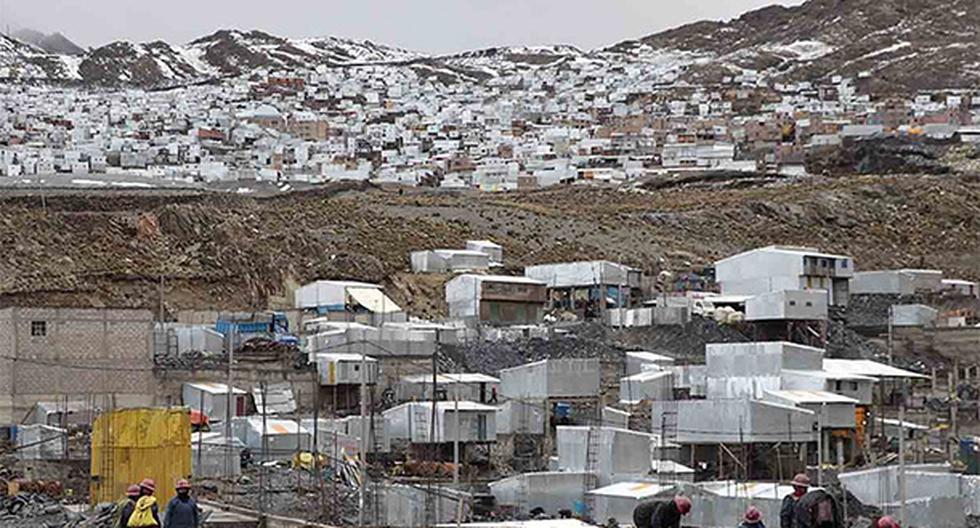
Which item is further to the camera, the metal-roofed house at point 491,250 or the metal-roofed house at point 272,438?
the metal-roofed house at point 491,250

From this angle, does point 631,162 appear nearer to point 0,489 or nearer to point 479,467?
point 479,467

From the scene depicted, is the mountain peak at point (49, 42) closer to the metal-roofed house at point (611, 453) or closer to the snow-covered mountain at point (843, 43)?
the snow-covered mountain at point (843, 43)

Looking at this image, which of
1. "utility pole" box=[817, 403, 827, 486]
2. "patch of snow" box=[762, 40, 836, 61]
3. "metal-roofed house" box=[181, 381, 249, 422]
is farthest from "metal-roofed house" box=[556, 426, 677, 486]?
"patch of snow" box=[762, 40, 836, 61]

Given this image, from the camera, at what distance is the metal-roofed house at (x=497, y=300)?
33938 millimetres

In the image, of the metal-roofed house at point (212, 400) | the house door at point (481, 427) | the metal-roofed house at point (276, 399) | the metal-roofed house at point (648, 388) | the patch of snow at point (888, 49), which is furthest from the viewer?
the patch of snow at point (888, 49)

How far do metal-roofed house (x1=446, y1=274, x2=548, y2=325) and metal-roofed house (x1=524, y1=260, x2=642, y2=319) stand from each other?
135cm

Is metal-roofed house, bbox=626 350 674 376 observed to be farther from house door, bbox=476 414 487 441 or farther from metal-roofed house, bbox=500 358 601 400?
house door, bbox=476 414 487 441

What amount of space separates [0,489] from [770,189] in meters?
47.4

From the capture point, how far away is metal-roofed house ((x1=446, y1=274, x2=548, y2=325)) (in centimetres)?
3394

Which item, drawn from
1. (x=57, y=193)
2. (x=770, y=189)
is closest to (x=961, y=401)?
(x=57, y=193)

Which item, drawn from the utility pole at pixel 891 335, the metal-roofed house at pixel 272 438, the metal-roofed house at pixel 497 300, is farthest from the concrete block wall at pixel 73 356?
the utility pole at pixel 891 335

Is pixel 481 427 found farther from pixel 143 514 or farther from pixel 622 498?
Answer: pixel 143 514

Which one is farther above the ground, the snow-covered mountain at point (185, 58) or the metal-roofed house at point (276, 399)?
the snow-covered mountain at point (185, 58)

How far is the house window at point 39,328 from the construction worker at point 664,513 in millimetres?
16883
